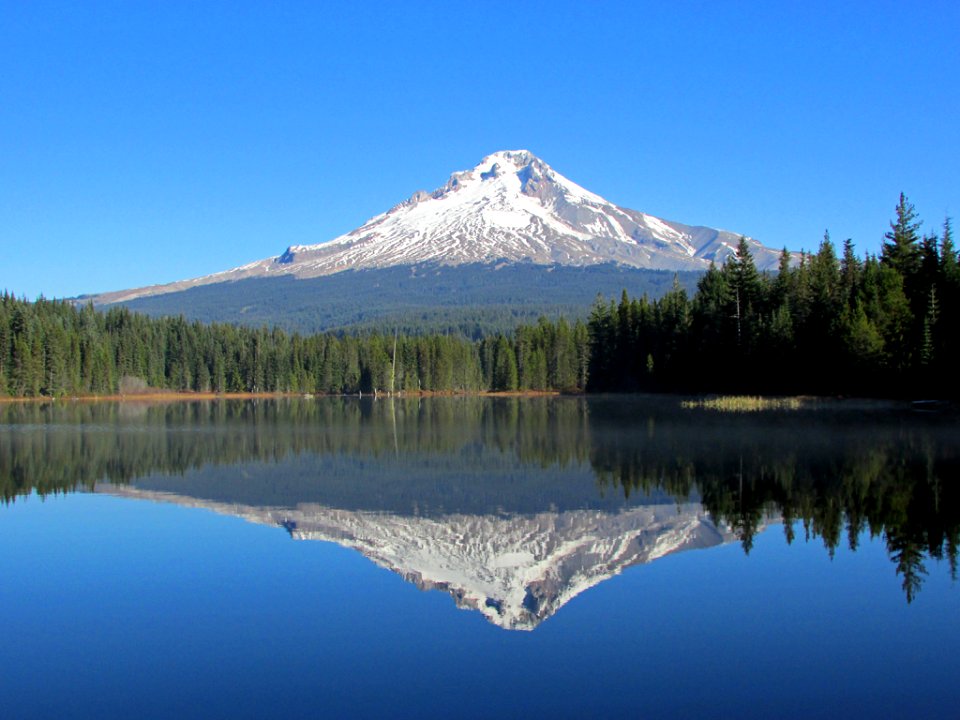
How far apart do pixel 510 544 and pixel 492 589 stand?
3688 mm

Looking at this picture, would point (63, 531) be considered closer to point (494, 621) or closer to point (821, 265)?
point (494, 621)

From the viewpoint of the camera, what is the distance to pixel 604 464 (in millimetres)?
33031

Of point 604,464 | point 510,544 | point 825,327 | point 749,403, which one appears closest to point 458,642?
point 510,544

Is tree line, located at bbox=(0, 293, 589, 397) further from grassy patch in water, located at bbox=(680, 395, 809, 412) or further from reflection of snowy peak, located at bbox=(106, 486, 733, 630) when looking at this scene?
reflection of snowy peak, located at bbox=(106, 486, 733, 630)

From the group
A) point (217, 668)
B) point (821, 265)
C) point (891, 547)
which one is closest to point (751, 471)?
point (891, 547)

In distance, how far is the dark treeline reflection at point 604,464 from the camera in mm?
21844

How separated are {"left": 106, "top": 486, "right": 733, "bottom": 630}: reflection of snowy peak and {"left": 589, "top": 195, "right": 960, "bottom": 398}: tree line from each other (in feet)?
144

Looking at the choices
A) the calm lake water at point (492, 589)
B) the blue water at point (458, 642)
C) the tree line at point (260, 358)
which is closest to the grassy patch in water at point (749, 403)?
the calm lake water at point (492, 589)

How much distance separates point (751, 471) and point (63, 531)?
19143mm

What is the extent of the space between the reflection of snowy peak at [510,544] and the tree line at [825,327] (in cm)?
4388

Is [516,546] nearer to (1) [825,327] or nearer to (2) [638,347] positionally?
(1) [825,327]

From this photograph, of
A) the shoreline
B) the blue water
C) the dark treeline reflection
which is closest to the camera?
the blue water

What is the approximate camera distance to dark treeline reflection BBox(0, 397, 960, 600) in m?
21.8

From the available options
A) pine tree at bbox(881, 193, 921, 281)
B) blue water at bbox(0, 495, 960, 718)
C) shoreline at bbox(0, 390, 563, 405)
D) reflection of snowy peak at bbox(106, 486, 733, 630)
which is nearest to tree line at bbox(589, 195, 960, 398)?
pine tree at bbox(881, 193, 921, 281)
